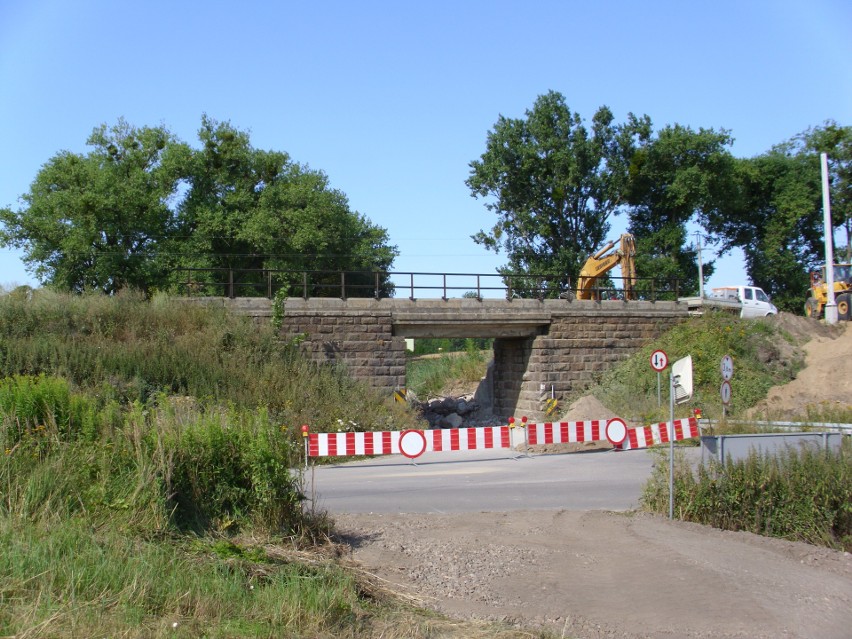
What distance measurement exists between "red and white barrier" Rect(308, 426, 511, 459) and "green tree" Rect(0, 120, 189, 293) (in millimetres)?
15077

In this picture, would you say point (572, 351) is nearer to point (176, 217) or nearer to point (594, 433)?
point (594, 433)

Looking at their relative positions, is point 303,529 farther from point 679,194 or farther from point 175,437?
point 679,194

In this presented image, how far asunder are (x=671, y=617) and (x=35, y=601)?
515 centimetres

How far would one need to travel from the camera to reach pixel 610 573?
8094 mm

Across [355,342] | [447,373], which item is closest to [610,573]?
[355,342]

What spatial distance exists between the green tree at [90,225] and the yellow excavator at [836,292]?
27.4 meters

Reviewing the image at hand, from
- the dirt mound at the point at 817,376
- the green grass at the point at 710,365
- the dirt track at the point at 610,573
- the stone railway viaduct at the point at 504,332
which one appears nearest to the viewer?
the dirt track at the point at 610,573

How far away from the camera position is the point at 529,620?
6.86m

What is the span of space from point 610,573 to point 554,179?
3304cm

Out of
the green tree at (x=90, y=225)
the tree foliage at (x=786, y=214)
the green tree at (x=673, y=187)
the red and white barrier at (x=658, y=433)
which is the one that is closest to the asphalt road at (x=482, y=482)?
the red and white barrier at (x=658, y=433)

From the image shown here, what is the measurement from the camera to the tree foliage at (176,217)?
96.7 ft

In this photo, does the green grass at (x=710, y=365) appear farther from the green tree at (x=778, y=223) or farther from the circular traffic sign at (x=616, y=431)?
the green tree at (x=778, y=223)

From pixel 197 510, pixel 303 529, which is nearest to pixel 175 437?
pixel 197 510

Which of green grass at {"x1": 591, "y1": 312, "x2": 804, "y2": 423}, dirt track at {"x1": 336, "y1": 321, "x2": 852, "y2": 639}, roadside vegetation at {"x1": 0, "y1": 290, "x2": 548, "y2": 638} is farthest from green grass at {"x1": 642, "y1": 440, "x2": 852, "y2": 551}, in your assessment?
green grass at {"x1": 591, "y1": 312, "x2": 804, "y2": 423}
